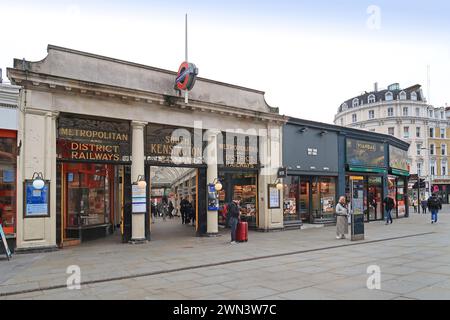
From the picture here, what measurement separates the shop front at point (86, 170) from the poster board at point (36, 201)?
0.66 meters

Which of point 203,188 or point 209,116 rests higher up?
point 209,116

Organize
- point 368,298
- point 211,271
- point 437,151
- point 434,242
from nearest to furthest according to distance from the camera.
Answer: point 368,298, point 211,271, point 434,242, point 437,151

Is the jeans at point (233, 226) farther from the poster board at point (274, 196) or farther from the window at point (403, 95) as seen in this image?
the window at point (403, 95)

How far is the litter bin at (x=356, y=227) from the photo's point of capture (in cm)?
1452

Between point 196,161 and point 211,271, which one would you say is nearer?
point 211,271

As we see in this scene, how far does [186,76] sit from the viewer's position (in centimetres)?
1431

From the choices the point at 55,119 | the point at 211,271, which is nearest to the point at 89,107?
the point at 55,119

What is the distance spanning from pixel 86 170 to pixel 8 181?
3.74 metres

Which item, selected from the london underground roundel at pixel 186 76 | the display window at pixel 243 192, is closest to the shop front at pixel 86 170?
the london underground roundel at pixel 186 76

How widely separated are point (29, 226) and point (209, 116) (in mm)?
8080

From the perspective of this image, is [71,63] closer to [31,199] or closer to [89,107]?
[89,107]

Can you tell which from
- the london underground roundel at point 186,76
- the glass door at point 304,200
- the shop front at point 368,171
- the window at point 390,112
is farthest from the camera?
the window at point 390,112

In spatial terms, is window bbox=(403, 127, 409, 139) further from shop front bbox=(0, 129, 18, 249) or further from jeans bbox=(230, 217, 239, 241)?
shop front bbox=(0, 129, 18, 249)

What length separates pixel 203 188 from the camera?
1625 cm
